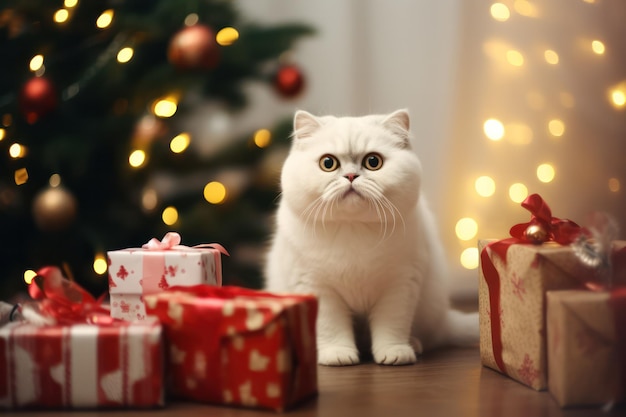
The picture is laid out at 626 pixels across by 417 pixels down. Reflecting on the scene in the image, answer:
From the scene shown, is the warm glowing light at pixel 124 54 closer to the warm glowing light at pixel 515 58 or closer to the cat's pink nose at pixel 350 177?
the cat's pink nose at pixel 350 177

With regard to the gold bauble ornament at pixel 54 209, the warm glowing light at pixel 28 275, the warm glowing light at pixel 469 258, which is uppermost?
the gold bauble ornament at pixel 54 209

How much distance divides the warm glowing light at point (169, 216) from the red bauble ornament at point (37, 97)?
1.54ft

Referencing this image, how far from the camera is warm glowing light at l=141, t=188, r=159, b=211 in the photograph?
6.83ft

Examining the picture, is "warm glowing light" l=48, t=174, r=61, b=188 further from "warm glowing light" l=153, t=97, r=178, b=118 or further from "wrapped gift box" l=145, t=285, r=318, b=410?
"wrapped gift box" l=145, t=285, r=318, b=410

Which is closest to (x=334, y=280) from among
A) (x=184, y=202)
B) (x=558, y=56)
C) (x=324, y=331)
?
(x=324, y=331)

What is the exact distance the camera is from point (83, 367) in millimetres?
1133

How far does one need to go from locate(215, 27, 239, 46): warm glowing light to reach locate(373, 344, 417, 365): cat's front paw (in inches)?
43.0

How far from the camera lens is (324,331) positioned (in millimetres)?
1502

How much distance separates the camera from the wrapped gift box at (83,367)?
1127 millimetres

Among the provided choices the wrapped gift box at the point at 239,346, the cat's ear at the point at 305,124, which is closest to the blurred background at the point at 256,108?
the cat's ear at the point at 305,124

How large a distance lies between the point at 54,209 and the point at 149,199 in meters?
0.35

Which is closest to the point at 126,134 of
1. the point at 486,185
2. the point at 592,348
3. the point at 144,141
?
the point at 144,141

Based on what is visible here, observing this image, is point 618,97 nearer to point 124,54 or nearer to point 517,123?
point 517,123

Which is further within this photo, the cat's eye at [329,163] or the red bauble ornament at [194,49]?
the red bauble ornament at [194,49]
